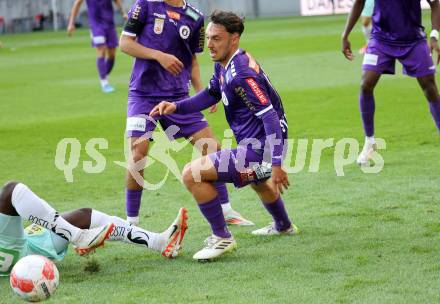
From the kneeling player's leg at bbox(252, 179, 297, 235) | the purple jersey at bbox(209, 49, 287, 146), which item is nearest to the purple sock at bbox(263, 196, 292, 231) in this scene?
the kneeling player's leg at bbox(252, 179, 297, 235)

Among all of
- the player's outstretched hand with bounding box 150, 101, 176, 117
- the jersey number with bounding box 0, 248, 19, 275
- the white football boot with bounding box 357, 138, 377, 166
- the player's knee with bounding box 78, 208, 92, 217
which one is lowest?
the white football boot with bounding box 357, 138, 377, 166

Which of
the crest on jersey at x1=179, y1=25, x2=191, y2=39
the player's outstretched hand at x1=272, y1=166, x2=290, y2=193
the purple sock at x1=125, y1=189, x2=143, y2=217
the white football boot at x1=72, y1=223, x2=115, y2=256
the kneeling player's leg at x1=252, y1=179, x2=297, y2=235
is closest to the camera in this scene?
the white football boot at x1=72, y1=223, x2=115, y2=256

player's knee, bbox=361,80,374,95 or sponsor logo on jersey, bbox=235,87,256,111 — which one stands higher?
sponsor logo on jersey, bbox=235,87,256,111

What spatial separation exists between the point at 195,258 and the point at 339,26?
26.4m

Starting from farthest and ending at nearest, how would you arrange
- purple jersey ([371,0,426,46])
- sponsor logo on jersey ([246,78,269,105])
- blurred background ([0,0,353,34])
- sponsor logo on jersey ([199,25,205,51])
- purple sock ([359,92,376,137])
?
1. blurred background ([0,0,353,34])
2. purple sock ([359,92,376,137])
3. purple jersey ([371,0,426,46])
4. sponsor logo on jersey ([199,25,205,51])
5. sponsor logo on jersey ([246,78,269,105])

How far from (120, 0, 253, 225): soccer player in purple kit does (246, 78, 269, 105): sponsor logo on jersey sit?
1.46m

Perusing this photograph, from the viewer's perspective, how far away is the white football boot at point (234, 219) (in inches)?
290

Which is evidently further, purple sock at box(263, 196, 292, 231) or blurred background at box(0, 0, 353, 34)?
blurred background at box(0, 0, 353, 34)

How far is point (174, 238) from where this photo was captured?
244 inches

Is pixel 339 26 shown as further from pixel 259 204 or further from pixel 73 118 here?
pixel 259 204

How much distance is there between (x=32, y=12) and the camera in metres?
47.8

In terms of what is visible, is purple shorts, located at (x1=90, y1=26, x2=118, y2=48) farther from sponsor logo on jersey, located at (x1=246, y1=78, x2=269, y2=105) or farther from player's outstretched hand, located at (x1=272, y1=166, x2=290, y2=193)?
player's outstretched hand, located at (x1=272, y1=166, x2=290, y2=193)

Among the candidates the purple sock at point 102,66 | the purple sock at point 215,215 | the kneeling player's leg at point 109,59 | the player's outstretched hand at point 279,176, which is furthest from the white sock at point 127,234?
the kneeling player's leg at point 109,59

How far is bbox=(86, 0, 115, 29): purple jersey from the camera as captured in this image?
18.2 m
